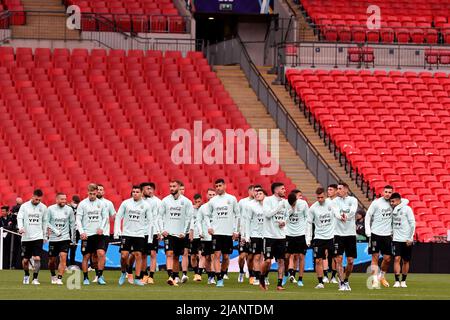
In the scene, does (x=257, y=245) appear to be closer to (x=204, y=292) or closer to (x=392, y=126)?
(x=204, y=292)

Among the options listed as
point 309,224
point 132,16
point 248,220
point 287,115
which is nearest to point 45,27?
point 132,16

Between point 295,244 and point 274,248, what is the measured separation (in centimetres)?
240

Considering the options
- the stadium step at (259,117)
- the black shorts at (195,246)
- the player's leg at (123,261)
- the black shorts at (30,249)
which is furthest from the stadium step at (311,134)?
the black shorts at (30,249)

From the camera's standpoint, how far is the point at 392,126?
1694 inches

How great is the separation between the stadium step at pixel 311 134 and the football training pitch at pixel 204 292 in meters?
10.4

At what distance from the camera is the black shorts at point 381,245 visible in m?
28.3

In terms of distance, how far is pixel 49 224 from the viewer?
27.8 m

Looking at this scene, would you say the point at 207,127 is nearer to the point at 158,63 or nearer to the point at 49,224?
the point at 158,63

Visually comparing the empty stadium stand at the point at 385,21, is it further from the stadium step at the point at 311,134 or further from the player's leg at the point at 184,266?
the player's leg at the point at 184,266

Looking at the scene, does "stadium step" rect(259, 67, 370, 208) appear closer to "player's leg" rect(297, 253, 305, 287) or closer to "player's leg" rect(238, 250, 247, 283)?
"player's leg" rect(238, 250, 247, 283)

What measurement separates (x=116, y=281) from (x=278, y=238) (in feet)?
14.7

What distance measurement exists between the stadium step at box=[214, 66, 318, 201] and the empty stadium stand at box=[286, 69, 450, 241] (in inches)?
51.9

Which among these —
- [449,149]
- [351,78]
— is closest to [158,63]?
[351,78]

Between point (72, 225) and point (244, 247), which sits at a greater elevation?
point (72, 225)
